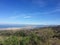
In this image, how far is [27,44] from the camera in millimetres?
11086

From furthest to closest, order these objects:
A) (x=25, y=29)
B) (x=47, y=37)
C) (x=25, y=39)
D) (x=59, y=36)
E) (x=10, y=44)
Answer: (x=59, y=36), (x=25, y=29), (x=47, y=37), (x=25, y=39), (x=10, y=44)

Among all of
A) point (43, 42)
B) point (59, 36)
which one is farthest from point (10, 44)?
point (59, 36)

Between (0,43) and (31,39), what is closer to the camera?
(0,43)

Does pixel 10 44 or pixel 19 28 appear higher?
pixel 19 28

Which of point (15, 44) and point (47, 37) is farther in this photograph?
point (47, 37)

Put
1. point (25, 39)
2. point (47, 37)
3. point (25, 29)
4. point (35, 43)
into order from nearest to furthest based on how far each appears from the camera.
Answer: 1. point (25, 39)
2. point (35, 43)
3. point (47, 37)
4. point (25, 29)

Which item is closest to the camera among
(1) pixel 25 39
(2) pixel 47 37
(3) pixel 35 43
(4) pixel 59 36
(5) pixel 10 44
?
(5) pixel 10 44

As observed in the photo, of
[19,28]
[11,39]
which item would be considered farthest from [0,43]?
[19,28]

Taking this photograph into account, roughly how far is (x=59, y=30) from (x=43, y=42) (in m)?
5.75

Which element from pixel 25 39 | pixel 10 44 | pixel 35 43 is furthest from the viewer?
pixel 35 43

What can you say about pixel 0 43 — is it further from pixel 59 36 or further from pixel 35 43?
pixel 59 36

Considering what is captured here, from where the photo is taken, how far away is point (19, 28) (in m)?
15.4

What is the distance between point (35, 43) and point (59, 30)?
6592 mm

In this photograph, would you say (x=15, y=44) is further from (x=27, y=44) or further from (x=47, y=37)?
(x=47, y=37)
